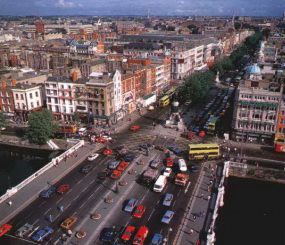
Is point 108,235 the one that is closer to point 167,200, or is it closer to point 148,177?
point 167,200

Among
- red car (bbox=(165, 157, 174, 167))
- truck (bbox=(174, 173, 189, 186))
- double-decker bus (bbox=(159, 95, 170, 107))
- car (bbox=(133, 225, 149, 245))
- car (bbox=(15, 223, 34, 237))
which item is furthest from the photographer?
double-decker bus (bbox=(159, 95, 170, 107))

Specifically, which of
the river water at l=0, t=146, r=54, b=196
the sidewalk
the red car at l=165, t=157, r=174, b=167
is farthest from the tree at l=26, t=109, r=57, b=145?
the red car at l=165, t=157, r=174, b=167

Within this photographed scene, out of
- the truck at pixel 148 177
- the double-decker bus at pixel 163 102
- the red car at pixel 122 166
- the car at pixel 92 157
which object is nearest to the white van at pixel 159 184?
the truck at pixel 148 177

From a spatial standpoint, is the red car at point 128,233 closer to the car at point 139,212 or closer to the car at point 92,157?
the car at point 139,212

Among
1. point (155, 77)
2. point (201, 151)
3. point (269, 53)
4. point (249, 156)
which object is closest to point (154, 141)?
point (201, 151)

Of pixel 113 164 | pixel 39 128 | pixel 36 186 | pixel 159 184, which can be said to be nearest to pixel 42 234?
pixel 36 186

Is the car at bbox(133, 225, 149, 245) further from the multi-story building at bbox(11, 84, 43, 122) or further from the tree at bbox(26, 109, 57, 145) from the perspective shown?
the multi-story building at bbox(11, 84, 43, 122)
